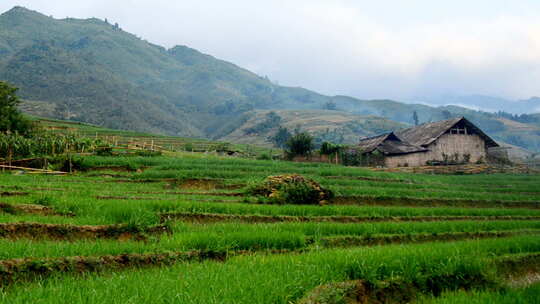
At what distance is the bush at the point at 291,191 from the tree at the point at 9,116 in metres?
28.7

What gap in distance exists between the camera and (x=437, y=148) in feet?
158

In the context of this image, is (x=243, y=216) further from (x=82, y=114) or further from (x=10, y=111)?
(x=82, y=114)

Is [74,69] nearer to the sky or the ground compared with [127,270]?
nearer to the sky

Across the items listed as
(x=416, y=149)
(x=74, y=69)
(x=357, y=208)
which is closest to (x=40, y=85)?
(x=74, y=69)

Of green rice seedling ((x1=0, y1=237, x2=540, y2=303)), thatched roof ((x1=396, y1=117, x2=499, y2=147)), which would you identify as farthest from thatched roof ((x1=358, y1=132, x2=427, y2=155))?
green rice seedling ((x1=0, y1=237, x2=540, y2=303))

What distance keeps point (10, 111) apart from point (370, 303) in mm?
40277

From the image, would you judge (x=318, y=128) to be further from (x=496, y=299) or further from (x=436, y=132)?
(x=496, y=299)

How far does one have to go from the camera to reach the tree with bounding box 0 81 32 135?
3406cm

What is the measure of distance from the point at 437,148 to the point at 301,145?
18690mm

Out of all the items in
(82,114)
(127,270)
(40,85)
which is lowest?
(127,270)

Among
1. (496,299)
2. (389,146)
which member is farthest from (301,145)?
(496,299)

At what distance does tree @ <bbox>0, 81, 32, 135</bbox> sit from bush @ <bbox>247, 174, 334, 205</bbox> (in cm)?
2866

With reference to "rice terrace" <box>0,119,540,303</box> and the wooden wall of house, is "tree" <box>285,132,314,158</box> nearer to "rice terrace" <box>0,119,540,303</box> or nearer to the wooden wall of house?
the wooden wall of house

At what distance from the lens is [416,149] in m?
47.1
